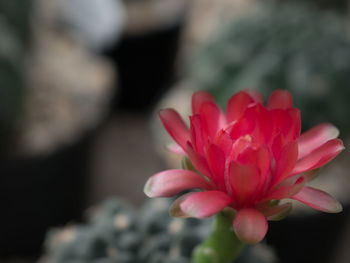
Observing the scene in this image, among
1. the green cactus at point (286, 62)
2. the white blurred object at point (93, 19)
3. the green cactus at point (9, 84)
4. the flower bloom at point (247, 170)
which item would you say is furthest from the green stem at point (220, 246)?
the white blurred object at point (93, 19)

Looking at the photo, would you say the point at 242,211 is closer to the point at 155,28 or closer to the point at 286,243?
the point at 286,243

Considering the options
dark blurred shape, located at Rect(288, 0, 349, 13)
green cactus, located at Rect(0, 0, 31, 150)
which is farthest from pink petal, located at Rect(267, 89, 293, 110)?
dark blurred shape, located at Rect(288, 0, 349, 13)

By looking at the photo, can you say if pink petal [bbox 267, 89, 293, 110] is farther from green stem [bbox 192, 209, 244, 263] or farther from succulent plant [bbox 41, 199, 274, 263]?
succulent plant [bbox 41, 199, 274, 263]

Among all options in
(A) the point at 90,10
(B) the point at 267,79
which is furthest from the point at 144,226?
(A) the point at 90,10

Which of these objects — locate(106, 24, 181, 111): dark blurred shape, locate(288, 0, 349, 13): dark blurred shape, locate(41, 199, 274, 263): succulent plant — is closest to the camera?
locate(41, 199, 274, 263): succulent plant

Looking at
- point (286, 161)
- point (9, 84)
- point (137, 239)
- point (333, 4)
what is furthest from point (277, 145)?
point (333, 4)

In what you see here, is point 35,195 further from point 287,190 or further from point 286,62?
point 287,190

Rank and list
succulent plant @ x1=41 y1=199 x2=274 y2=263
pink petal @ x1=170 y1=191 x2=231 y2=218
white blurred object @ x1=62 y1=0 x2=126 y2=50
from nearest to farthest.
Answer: pink petal @ x1=170 y1=191 x2=231 y2=218, succulent plant @ x1=41 y1=199 x2=274 y2=263, white blurred object @ x1=62 y1=0 x2=126 y2=50

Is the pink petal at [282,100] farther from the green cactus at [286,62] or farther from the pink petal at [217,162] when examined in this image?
the green cactus at [286,62]
